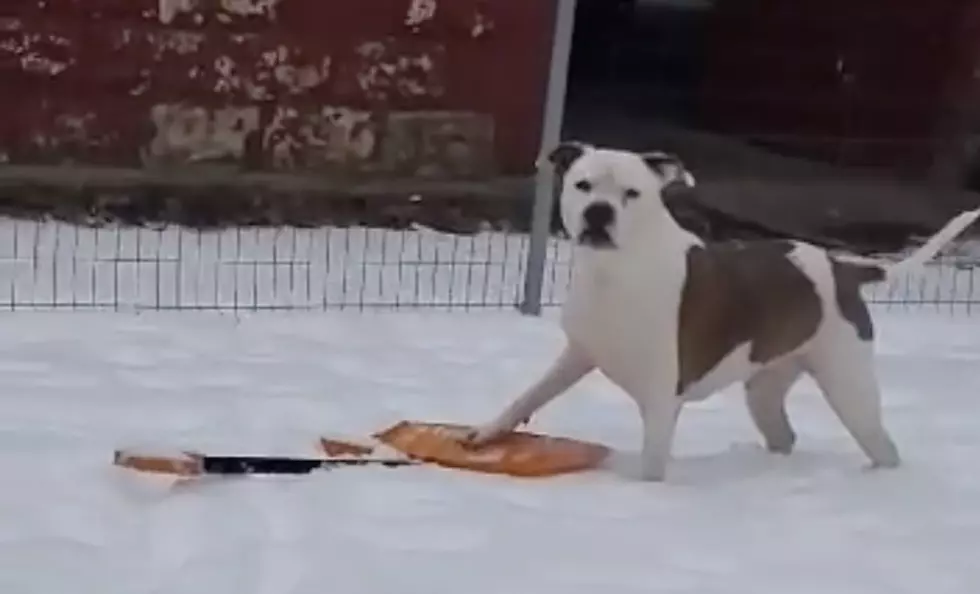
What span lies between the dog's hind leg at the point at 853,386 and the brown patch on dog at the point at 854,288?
0.03 meters

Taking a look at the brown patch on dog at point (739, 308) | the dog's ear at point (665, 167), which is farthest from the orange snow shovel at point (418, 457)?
the dog's ear at point (665, 167)

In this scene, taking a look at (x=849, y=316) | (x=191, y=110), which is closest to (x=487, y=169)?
(x=191, y=110)

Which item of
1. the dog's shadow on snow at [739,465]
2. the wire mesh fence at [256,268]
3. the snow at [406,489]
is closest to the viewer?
the snow at [406,489]

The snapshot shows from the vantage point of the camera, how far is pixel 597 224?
272 cm

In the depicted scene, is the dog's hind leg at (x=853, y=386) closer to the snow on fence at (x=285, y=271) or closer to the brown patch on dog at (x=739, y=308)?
the brown patch on dog at (x=739, y=308)

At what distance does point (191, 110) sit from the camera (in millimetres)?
5238

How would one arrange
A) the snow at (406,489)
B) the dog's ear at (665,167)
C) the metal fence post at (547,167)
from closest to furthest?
1. the snow at (406,489)
2. the dog's ear at (665,167)
3. the metal fence post at (547,167)

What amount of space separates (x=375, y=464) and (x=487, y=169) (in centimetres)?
274

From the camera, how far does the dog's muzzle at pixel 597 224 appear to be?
271 centimetres

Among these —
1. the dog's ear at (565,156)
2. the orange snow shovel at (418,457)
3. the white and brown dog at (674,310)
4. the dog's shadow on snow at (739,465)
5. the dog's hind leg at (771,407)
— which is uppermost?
the dog's ear at (565,156)

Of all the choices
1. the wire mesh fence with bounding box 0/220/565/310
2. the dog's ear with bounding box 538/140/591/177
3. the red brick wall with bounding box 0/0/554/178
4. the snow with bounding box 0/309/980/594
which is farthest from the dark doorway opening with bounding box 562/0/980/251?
the dog's ear with bounding box 538/140/591/177

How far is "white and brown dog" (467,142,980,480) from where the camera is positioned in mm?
2752

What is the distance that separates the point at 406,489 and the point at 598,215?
1.86 feet

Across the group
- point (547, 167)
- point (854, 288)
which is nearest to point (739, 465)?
point (854, 288)
